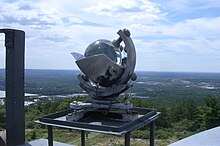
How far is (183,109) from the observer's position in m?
23.8

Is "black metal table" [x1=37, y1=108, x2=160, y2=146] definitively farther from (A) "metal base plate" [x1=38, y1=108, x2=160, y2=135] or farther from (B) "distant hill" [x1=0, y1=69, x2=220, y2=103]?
(B) "distant hill" [x1=0, y1=69, x2=220, y2=103]

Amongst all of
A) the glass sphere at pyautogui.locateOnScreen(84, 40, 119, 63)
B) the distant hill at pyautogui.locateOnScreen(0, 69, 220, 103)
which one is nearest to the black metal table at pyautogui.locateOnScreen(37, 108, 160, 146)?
the distant hill at pyautogui.locateOnScreen(0, 69, 220, 103)

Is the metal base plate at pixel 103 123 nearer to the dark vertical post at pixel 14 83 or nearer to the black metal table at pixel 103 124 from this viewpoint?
the black metal table at pixel 103 124

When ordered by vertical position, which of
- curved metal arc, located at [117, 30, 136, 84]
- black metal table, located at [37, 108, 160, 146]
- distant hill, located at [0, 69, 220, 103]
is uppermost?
curved metal arc, located at [117, 30, 136, 84]

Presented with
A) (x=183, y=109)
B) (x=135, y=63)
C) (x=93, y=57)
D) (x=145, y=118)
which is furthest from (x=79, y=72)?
(x=183, y=109)

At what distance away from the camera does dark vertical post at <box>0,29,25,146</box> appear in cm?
557

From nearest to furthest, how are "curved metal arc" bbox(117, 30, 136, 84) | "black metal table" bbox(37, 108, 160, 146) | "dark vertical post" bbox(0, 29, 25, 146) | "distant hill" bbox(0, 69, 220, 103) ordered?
"black metal table" bbox(37, 108, 160, 146)
"curved metal arc" bbox(117, 30, 136, 84)
"dark vertical post" bbox(0, 29, 25, 146)
"distant hill" bbox(0, 69, 220, 103)

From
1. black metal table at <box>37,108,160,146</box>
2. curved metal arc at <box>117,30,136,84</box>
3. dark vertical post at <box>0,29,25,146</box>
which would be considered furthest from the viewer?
dark vertical post at <box>0,29,25,146</box>

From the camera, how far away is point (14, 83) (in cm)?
561

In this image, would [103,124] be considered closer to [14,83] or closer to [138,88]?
[14,83]

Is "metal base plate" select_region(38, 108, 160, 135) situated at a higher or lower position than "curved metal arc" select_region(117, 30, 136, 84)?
lower

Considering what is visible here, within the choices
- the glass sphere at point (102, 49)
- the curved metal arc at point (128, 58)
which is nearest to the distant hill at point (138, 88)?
the curved metal arc at point (128, 58)

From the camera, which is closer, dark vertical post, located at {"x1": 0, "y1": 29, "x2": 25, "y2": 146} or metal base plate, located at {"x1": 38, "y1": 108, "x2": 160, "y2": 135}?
metal base plate, located at {"x1": 38, "y1": 108, "x2": 160, "y2": 135}

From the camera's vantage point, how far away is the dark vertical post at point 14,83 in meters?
5.57
